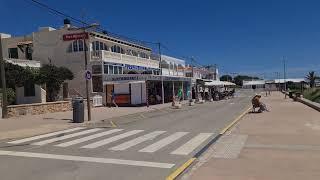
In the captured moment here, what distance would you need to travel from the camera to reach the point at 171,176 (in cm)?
980

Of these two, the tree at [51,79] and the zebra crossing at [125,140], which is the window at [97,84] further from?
the zebra crossing at [125,140]

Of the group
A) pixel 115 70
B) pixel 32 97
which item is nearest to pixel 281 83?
pixel 115 70

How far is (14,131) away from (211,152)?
401 inches

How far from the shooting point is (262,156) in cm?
1231

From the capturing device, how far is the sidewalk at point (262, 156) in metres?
9.90

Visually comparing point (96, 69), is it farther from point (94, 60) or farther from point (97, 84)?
point (97, 84)

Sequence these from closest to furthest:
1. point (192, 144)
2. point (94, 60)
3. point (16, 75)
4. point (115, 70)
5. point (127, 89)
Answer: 1. point (192, 144)
2. point (16, 75)
3. point (127, 89)
4. point (94, 60)
5. point (115, 70)

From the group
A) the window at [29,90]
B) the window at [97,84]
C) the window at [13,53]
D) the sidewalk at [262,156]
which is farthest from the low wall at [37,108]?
the window at [13,53]

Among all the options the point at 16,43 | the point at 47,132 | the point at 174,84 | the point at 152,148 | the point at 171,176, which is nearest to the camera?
the point at 171,176

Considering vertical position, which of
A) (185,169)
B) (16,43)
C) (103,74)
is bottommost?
(185,169)

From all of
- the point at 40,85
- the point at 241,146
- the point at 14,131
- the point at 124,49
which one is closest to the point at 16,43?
the point at 124,49

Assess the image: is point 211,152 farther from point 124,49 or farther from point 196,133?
point 124,49

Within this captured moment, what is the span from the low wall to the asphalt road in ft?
34.2

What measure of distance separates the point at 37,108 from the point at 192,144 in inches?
724
